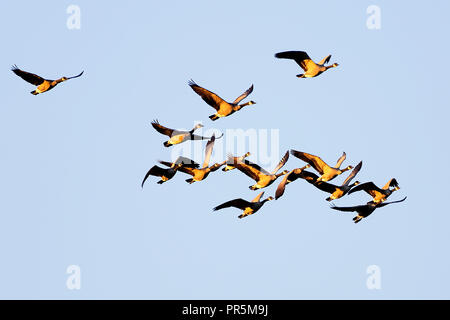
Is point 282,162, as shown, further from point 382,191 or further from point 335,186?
point 382,191

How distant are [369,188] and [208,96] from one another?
8.22 metres

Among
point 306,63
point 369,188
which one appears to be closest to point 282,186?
point 369,188

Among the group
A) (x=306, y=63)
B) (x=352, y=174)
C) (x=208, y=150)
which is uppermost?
(x=306, y=63)

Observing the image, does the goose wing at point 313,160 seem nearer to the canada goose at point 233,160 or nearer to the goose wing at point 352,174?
the goose wing at point 352,174

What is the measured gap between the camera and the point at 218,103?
54.5 m

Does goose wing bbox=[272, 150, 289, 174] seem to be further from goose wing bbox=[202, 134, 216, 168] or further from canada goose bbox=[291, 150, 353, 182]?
goose wing bbox=[202, 134, 216, 168]

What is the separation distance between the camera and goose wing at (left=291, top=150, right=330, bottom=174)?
55312mm

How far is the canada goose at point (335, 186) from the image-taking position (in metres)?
55.8

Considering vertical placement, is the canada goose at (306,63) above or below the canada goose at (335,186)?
above

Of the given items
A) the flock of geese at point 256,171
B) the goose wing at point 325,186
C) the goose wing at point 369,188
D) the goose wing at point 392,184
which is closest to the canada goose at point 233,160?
the flock of geese at point 256,171
